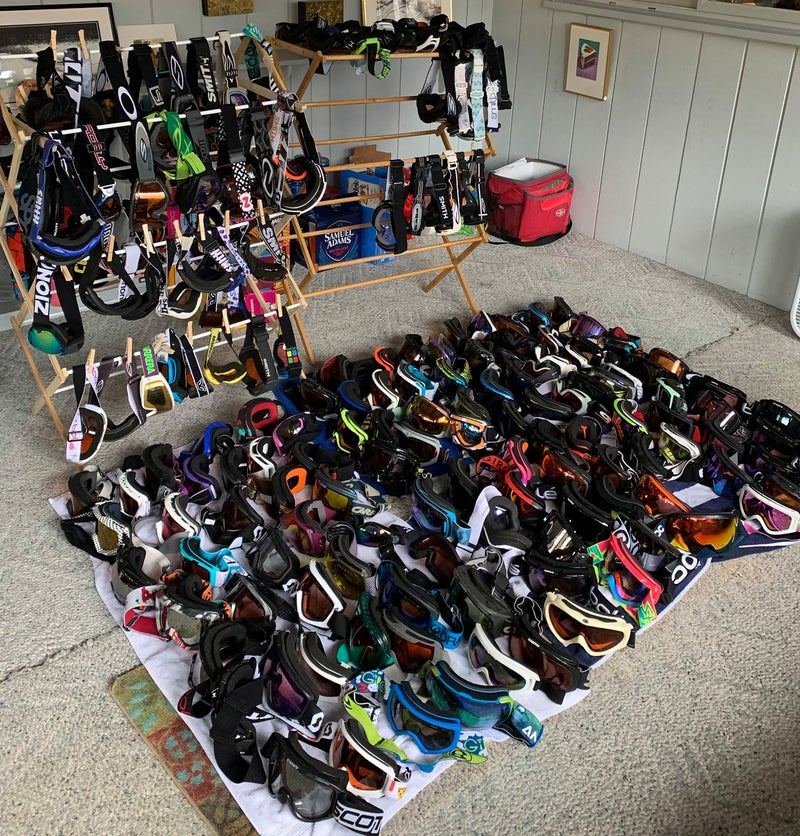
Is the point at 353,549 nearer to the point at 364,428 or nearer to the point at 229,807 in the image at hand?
the point at 364,428

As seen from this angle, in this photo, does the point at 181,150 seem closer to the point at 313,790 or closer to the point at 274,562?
the point at 274,562

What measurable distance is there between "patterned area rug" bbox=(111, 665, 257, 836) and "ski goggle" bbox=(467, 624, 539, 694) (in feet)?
1.93

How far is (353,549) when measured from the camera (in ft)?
6.90

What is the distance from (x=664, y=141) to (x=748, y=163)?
0.45 meters

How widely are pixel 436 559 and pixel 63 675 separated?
36.1 inches

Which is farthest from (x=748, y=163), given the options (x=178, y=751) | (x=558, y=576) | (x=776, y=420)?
(x=178, y=751)

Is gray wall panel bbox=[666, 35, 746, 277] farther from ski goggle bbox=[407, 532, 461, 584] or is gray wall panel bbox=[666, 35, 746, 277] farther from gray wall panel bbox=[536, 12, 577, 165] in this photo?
ski goggle bbox=[407, 532, 461, 584]

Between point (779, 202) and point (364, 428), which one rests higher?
point (779, 202)

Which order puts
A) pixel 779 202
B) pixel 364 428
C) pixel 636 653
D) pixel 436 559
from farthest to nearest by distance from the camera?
1. pixel 779 202
2. pixel 364 428
3. pixel 436 559
4. pixel 636 653

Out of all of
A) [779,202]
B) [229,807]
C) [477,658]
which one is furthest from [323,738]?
[779,202]

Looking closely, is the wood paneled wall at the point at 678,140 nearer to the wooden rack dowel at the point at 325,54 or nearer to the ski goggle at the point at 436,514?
the wooden rack dowel at the point at 325,54

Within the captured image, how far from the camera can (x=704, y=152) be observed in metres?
3.66

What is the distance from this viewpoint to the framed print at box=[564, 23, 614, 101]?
390 centimetres

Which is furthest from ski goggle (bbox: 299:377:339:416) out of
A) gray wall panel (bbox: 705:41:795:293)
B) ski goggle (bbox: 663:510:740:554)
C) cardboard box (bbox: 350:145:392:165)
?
gray wall panel (bbox: 705:41:795:293)
